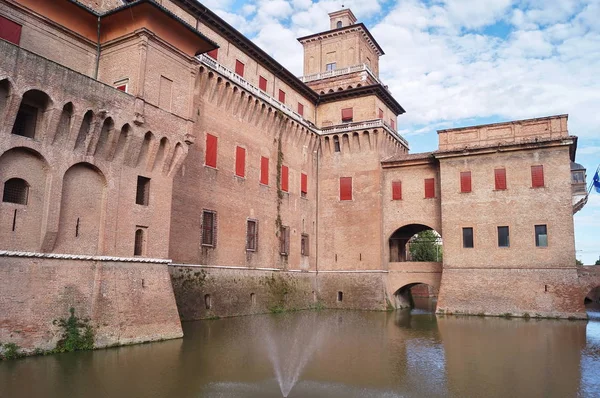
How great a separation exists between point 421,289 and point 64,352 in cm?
4095

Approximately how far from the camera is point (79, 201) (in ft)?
46.6

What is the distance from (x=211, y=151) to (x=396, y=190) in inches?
504

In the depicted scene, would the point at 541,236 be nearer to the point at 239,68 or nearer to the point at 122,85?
the point at 239,68

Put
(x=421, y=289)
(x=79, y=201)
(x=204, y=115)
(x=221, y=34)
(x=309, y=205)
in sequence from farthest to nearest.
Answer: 1. (x=421, y=289)
2. (x=309, y=205)
3. (x=221, y=34)
4. (x=204, y=115)
5. (x=79, y=201)

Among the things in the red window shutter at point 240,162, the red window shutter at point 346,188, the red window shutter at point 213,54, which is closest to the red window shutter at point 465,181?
the red window shutter at point 346,188

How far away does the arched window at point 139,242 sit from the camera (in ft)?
51.6

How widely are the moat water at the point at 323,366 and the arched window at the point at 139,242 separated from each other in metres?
2.95

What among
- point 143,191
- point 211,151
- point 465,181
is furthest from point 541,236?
point 143,191

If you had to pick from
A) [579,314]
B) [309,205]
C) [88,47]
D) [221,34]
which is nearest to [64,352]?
[88,47]

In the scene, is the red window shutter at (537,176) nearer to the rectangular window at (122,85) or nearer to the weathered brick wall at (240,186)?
the weathered brick wall at (240,186)

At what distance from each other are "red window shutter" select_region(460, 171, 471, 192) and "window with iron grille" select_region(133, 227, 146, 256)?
18.7 meters

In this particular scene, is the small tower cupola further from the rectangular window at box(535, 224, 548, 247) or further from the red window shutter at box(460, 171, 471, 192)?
the rectangular window at box(535, 224, 548, 247)

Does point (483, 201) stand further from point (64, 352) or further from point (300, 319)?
point (64, 352)

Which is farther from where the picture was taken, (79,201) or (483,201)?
(483,201)
